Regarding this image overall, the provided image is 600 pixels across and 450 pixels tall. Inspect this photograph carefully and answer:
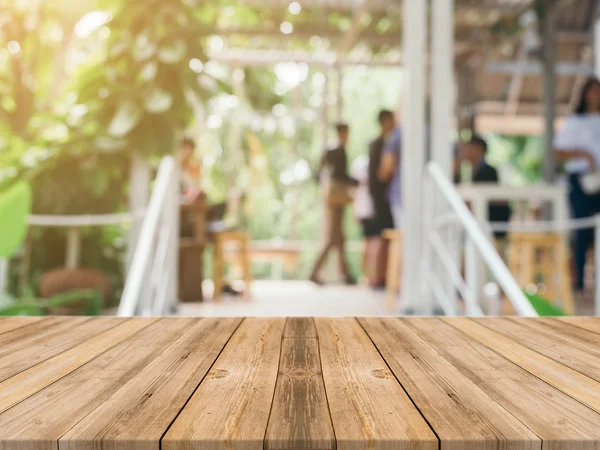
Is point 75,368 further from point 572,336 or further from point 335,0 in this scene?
point 335,0

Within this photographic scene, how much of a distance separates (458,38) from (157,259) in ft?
12.9

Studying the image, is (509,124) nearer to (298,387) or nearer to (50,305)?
(50,305)

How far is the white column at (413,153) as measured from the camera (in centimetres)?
407

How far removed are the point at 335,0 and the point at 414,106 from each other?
1.53 m

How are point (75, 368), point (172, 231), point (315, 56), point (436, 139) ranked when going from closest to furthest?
point (75, 368) < point (436, 139) < point (172, 231) < point (315, 56)

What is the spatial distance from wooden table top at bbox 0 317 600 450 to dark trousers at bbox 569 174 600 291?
3402 millimetres

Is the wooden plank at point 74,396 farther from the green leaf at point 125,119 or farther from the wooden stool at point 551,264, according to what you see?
the wooden stool at point 551,264

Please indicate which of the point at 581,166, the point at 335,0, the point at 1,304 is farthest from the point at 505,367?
the point at 335,0

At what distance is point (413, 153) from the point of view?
4102mm

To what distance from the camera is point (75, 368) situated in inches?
49.1

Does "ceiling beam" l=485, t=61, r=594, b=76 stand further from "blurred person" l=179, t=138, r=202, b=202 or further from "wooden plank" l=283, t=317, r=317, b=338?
"wooden plank" l=283, t=317, r=317, b=338

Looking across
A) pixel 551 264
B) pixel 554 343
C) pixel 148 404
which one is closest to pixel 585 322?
pixel 554 343

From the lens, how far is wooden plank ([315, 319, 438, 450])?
85 centimetres

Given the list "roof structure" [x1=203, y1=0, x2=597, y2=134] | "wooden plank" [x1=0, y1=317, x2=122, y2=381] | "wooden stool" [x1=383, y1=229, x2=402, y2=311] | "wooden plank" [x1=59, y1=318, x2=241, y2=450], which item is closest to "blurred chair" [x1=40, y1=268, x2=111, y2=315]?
"roof structure" [x1=203, y1=0, x2=597, y2=134]
